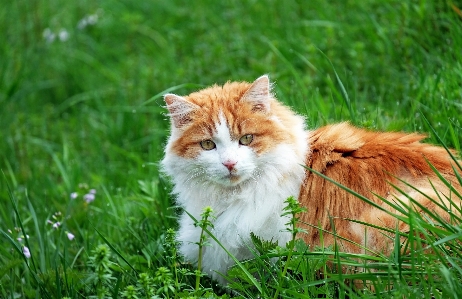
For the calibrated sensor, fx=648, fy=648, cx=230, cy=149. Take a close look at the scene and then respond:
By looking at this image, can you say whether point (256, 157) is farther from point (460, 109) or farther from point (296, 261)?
point (460, 109)

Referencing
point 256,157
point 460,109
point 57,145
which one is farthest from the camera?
point 57,145

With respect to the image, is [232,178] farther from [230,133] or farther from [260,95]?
[260,95]

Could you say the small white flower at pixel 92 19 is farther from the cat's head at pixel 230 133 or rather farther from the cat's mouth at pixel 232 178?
the cat's mouth at pixel 232 178

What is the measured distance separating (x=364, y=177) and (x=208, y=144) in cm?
76

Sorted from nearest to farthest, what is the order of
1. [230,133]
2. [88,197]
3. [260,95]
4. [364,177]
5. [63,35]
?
[364,177] < [230,133] < [260,95] < [88,197] < [63,35]

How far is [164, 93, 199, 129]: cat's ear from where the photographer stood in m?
3.22

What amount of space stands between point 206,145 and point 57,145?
9.49 ft

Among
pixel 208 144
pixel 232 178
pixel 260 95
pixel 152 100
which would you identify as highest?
pixel 260 95

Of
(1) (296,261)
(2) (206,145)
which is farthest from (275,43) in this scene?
(1) (296,261)

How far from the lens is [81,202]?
425 cm

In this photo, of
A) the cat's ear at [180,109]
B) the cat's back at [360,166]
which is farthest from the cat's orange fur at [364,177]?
the cat's ear at [180,109]

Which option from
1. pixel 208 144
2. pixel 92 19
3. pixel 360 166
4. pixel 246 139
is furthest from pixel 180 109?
pixel 92 19

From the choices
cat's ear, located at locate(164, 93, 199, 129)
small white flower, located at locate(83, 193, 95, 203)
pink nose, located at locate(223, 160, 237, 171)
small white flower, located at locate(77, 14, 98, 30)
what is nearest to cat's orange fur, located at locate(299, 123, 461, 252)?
pink nose, located at locate(223, 160, 237, 171)

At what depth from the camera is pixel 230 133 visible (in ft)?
10.2
